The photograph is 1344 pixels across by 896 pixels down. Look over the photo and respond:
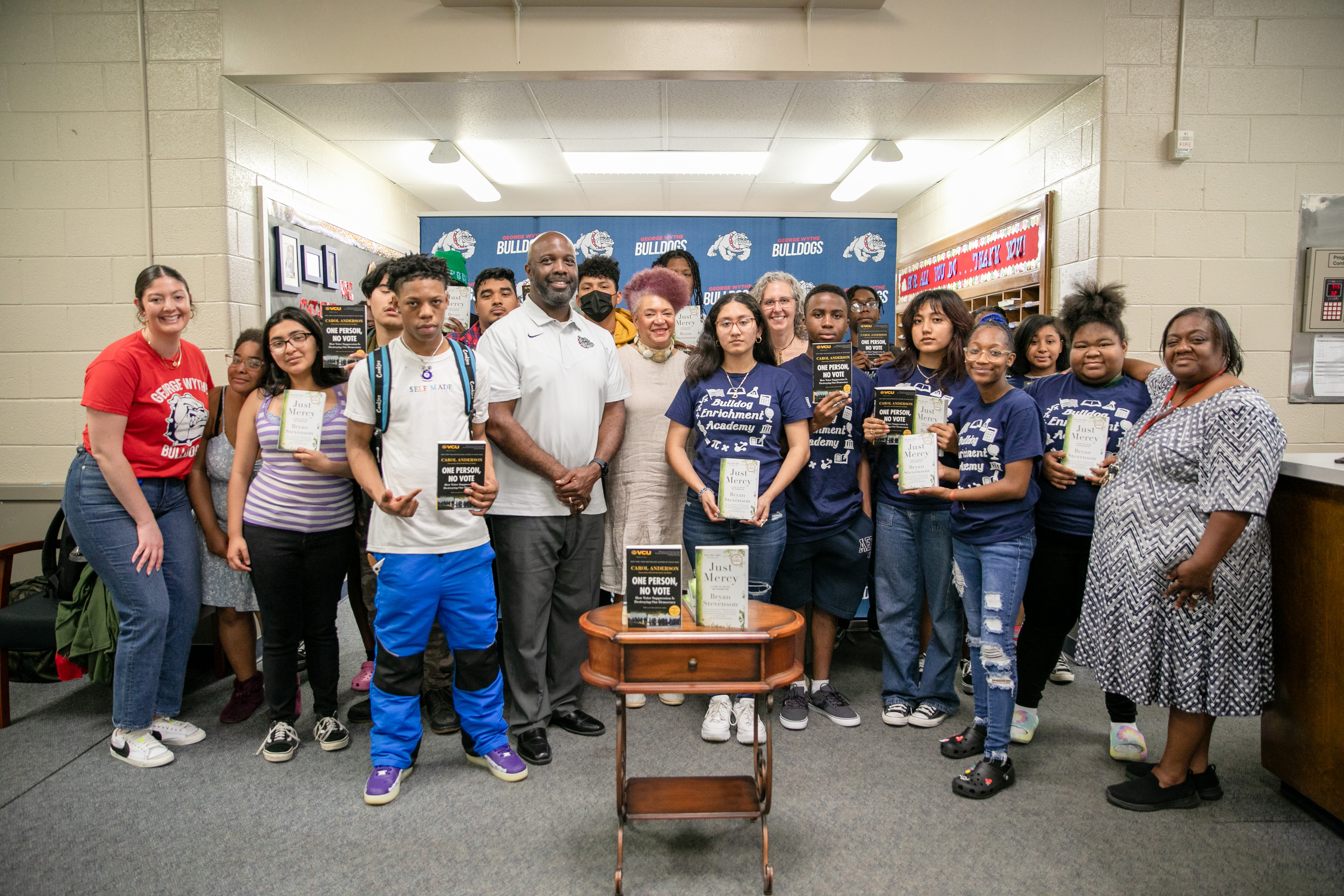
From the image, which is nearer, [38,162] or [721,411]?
[721,411]

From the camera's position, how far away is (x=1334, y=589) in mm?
1983

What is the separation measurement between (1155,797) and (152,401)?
3.36m

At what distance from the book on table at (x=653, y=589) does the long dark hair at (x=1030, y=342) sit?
185 centimetres

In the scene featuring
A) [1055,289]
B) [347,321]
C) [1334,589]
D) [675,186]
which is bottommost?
[1334,589]

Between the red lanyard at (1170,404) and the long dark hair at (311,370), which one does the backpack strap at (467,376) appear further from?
the red lanyard at (1170,404)

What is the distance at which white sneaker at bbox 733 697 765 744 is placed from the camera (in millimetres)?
2607

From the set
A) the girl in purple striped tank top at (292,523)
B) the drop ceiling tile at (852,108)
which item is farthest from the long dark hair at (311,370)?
the drop ceiling tile at (852,108)

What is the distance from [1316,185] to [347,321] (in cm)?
Answer: 462

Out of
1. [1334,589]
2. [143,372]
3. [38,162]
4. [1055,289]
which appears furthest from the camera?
[1055,289]

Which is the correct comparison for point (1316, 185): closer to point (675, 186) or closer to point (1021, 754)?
point (1021, 754)

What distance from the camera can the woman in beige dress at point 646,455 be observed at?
2795 mm

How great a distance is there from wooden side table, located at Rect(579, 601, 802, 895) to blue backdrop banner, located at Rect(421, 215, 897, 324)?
5807 mm

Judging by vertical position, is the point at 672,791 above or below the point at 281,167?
below

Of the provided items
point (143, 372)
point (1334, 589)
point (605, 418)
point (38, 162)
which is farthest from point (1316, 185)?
point (38, 162)
